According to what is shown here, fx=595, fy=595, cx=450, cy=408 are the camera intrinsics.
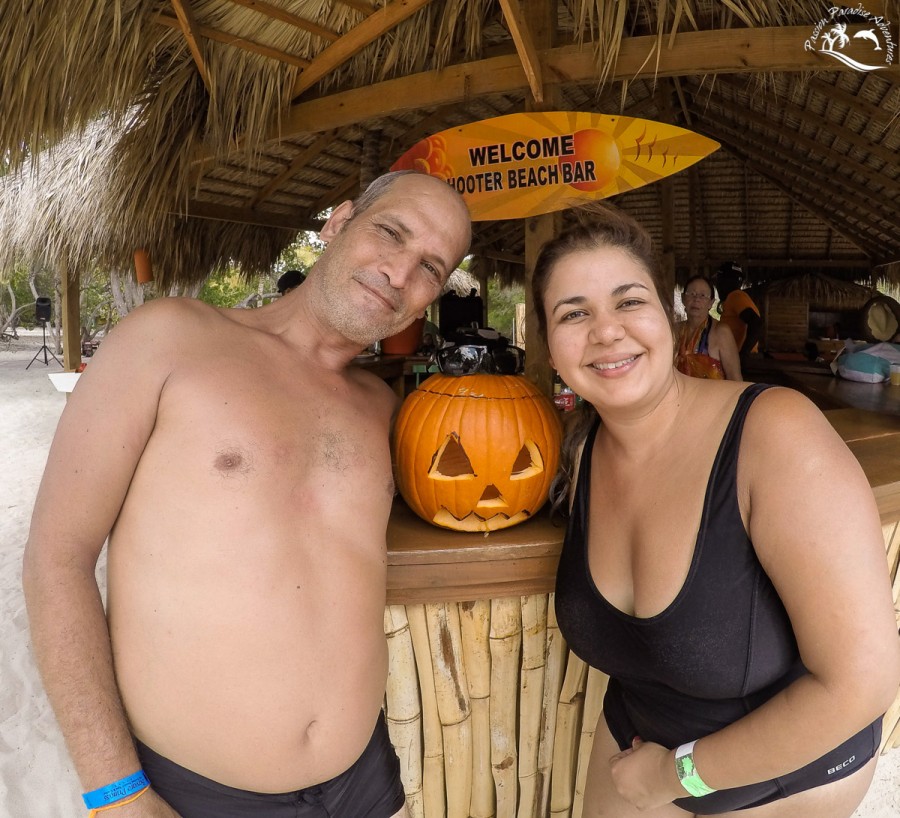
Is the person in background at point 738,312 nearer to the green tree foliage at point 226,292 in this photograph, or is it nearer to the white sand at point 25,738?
the white sand at point 25,738

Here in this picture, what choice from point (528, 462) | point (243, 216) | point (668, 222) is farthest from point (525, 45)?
point (668, 222)

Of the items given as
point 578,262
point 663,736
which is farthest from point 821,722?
point 578,262

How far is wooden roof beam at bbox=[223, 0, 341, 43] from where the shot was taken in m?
2.95

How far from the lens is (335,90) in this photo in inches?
152

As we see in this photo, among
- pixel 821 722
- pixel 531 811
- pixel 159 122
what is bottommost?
pixel 531 811

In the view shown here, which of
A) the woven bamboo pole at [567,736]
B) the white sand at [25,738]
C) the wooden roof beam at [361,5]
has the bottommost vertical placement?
the white sand at [25,738]

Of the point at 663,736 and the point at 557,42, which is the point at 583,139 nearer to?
the point at 557,42

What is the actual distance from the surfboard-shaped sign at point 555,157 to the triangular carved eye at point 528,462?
65.5 inches

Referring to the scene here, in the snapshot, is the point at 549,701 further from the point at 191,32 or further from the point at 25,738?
the point at 191,32

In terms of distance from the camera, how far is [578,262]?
1292 mm

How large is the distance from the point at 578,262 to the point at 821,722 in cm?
95

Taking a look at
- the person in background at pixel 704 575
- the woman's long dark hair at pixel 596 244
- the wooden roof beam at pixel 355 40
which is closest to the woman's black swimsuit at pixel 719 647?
the person in background at pixel 704 575

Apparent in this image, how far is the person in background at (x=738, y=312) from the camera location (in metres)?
5.36

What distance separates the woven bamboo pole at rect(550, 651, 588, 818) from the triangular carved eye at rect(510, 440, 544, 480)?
582 millimetres
